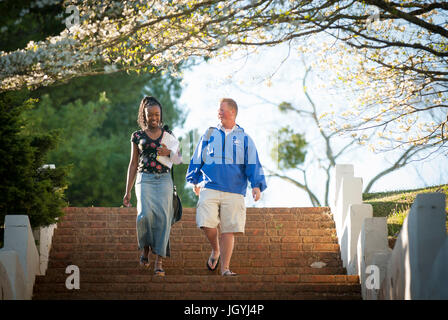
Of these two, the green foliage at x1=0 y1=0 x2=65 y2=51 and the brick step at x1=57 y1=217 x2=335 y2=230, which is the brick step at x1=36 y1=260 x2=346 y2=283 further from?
the green foliage at x1=0 y1=0 x2=65 y2=51

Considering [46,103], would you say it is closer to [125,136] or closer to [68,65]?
[125,136]

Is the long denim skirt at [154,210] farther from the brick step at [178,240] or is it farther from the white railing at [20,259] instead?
the brick step at [178,240]

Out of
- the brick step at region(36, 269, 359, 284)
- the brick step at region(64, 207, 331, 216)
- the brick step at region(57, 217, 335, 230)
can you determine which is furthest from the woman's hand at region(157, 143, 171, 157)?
the brick step at region(64, 207, 331, 216)

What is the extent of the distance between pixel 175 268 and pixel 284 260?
1.51 metres

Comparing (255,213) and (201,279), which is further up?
(255,213)

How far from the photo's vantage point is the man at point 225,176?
6.83 meters

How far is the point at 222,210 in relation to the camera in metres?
6.87

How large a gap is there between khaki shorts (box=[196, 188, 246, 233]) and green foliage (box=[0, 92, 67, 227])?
110 inches

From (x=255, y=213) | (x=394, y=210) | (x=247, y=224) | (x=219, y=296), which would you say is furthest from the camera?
(x=394, y=210)

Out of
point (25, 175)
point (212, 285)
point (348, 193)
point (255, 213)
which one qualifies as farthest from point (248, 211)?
point (212, 285)

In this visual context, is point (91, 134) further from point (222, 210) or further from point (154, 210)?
point (222, 210)

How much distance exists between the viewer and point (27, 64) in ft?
28.8

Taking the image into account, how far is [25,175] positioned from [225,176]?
136 inches

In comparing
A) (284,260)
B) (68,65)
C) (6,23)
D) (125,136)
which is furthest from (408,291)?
(125,136)
